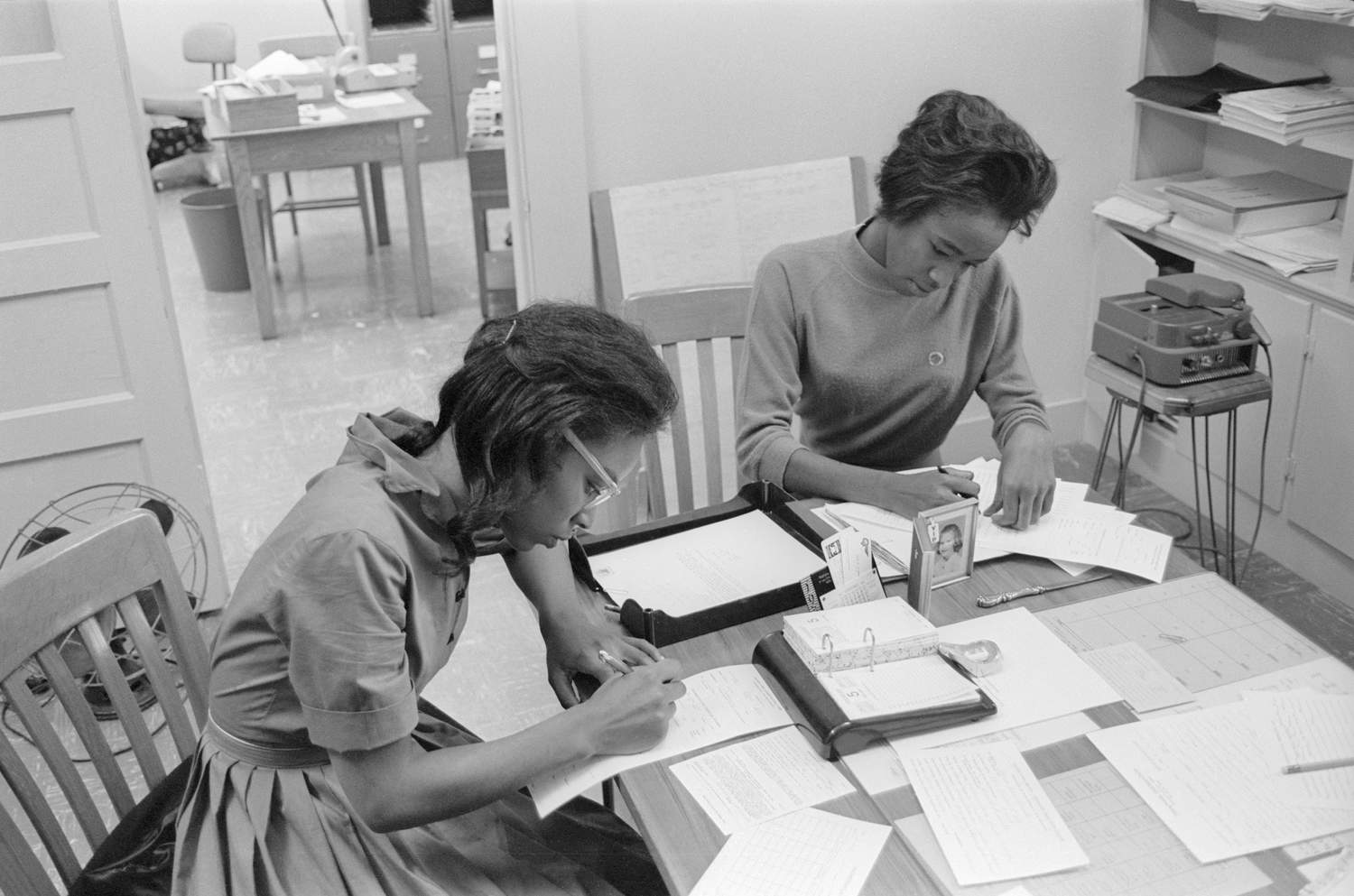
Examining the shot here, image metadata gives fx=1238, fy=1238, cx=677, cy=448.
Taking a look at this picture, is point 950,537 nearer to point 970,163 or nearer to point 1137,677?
point 1137,677

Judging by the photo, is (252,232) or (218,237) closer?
(252,232)

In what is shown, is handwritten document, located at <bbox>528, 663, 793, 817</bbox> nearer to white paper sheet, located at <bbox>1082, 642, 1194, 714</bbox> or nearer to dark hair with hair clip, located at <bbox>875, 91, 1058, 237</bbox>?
white paper sheet, located at <bbox>1082, 642, 1194, 714</bbox>

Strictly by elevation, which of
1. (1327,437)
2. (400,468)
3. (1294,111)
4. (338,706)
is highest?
(1294,111)

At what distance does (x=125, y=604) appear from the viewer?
1475 mm

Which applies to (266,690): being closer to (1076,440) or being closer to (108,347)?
(108,347)

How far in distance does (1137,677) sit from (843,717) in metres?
0.41

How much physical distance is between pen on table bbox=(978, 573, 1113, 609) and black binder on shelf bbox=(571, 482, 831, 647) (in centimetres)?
23

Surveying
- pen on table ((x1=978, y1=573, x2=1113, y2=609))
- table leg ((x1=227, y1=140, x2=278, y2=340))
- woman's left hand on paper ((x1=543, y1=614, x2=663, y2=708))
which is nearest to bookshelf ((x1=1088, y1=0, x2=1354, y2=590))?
pen on table ((x1=978, y1=573, x2=1113, y2=609))

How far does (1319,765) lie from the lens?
52.7 inches

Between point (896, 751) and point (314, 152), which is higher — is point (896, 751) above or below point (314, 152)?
below

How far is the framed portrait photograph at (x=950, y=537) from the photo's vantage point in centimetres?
161

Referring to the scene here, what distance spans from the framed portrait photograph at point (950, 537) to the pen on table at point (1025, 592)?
0.18 feet

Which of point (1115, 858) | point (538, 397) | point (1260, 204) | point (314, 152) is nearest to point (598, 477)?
point (538, 397)

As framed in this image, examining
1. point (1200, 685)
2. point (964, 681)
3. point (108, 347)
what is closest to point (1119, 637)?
point (1200, 685)
